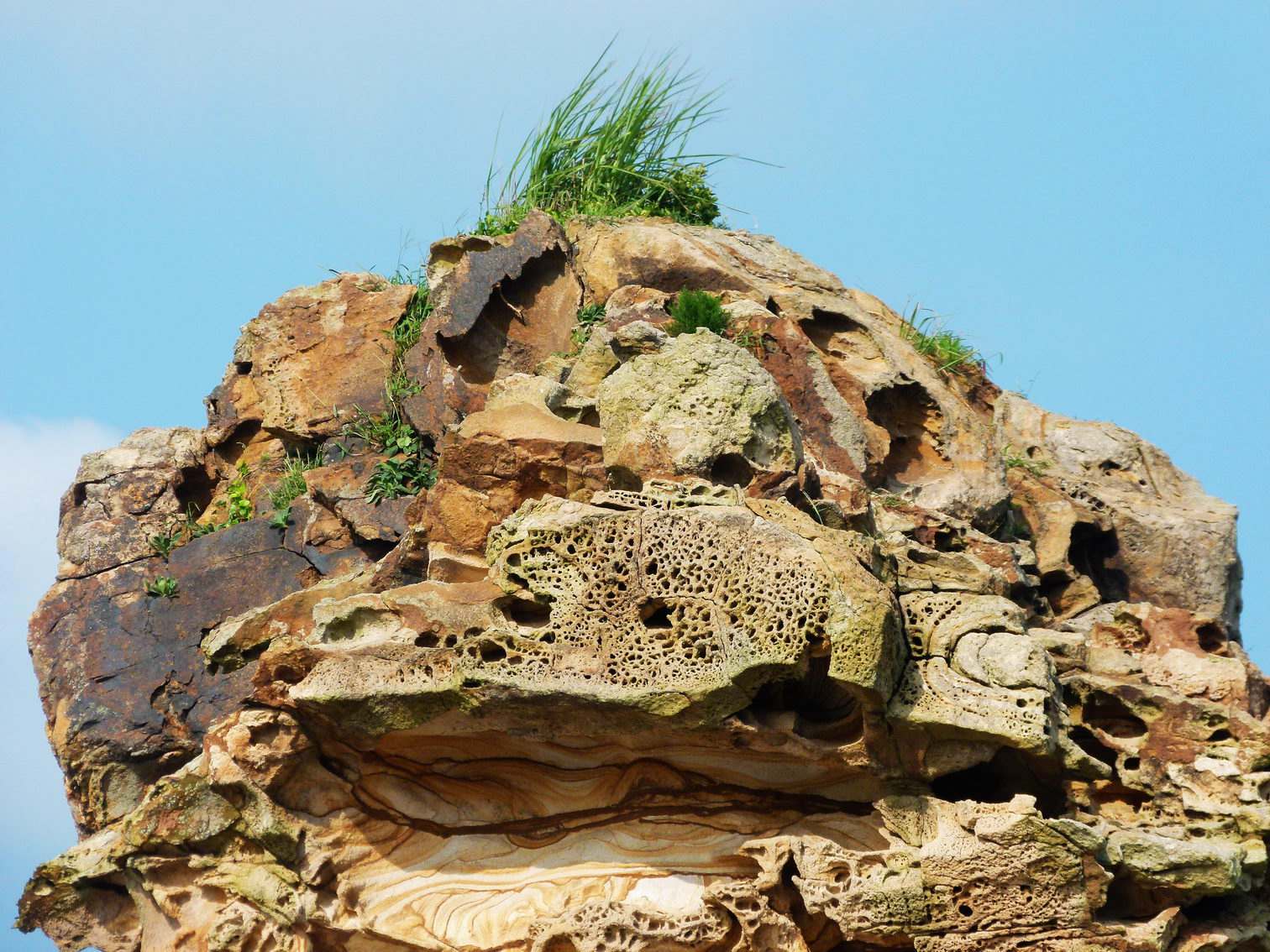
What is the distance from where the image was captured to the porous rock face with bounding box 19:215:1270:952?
916 centimetres

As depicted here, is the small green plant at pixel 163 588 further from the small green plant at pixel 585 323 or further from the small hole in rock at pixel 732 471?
the small hole in rock at pixel 732 471

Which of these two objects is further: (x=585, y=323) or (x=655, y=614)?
(x=585, y=323)

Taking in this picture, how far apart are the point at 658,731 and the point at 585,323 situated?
398cm

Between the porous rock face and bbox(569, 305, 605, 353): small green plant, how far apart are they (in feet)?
2.59

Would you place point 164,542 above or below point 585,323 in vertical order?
below

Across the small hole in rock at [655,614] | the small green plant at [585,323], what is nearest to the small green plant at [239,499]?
the small green plant at [585,323]

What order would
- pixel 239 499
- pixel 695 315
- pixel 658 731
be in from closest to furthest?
pixel 658 731
pixel 695 315
pixel 239 499

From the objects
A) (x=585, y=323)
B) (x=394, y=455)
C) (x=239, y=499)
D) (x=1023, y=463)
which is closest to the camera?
(x=394, y=455)

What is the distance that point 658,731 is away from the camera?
9.32 meters

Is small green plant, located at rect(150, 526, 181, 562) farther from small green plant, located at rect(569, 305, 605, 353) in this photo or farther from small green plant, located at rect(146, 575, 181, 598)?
small green plant, located at rect(569, 305, 605, 353)

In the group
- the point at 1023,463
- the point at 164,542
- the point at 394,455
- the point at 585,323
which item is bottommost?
the point at 164,542

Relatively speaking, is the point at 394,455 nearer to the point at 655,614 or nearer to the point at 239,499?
the point at 239,499

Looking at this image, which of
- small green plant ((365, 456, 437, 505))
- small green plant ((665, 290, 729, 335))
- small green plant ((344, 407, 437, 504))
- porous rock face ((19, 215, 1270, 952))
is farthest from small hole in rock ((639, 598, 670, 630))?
small green plant ((365, 456, 437, 505))

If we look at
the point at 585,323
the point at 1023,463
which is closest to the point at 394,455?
the point at 585,323
